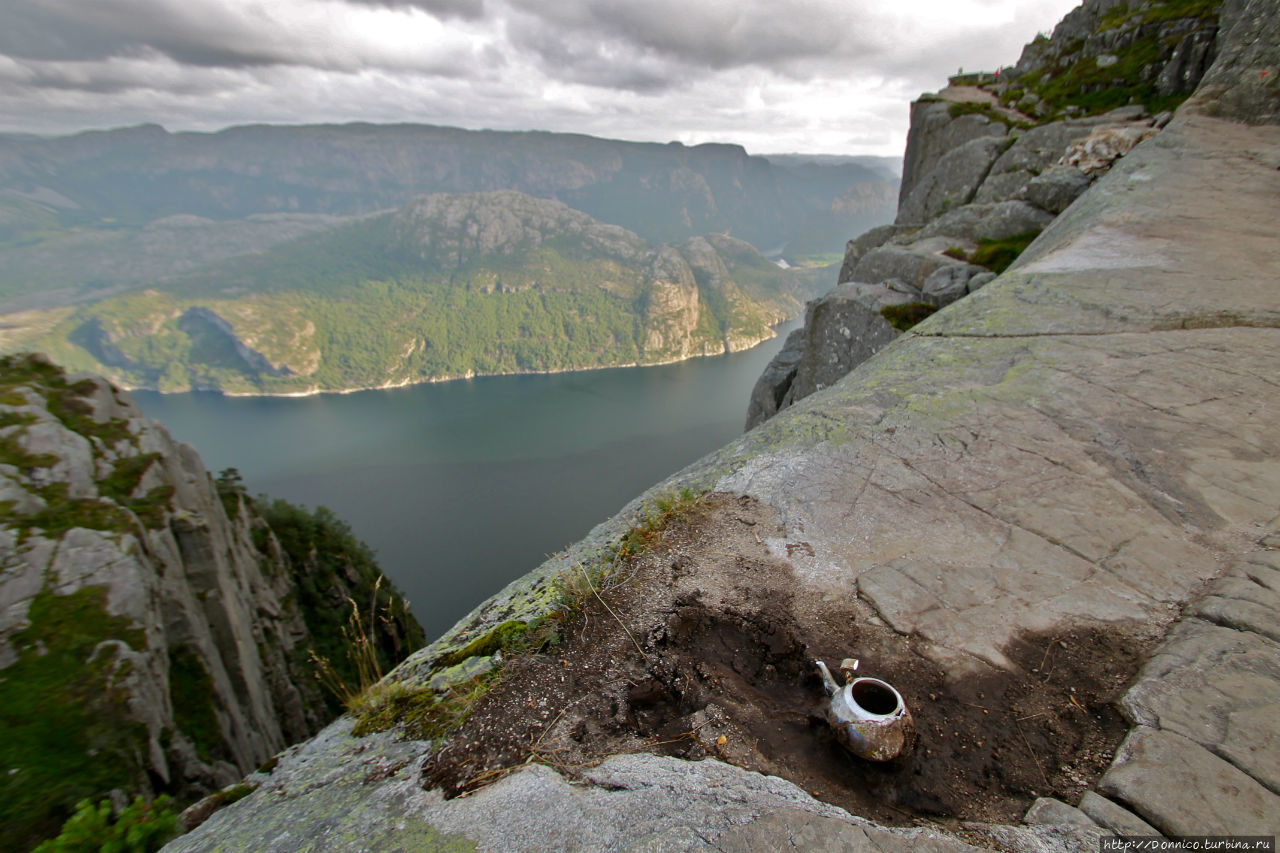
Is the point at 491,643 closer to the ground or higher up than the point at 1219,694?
closer to the ground

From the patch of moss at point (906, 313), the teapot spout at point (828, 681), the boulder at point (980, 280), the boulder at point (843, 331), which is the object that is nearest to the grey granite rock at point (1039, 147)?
the boulder at point (980, 280)

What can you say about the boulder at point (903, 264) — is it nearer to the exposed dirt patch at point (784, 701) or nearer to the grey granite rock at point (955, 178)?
the grey granite rock at point (955, 178)

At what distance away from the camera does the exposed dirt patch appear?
384 centimetres

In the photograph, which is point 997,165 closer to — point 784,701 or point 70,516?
point 784,701

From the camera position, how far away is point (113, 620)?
1269 centimetres

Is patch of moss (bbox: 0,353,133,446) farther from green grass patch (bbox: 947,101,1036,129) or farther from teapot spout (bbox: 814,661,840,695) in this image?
green grass patch (bbox: 947,101,1036,129)

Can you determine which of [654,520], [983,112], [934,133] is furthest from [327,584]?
[983,112]

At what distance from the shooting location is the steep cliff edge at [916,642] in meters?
3.51

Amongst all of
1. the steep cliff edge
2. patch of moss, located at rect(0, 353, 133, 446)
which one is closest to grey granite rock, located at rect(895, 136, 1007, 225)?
the steep cliff edge

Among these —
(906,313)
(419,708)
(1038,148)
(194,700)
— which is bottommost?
(194,700)

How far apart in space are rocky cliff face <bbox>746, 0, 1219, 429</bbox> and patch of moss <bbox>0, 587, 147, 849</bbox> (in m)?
21.7

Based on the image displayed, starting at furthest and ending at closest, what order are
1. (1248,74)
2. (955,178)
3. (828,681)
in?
(955,178) → (1248,74) → (828,681)

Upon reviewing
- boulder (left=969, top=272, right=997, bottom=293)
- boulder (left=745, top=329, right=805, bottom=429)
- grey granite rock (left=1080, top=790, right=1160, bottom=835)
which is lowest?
boulder (left=745, top=329, right=805, bottom=429)

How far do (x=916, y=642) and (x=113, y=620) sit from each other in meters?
16.7
